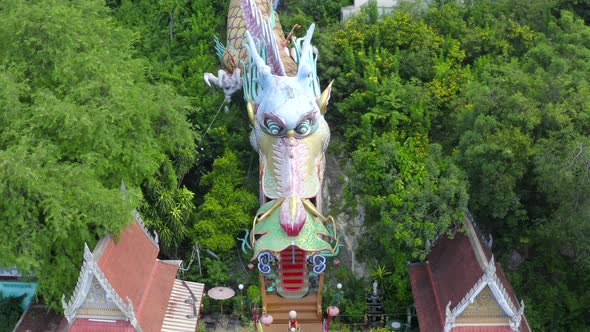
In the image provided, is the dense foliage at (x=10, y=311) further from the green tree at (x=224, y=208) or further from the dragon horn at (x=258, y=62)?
the dragon horn at (x=258, y=62)

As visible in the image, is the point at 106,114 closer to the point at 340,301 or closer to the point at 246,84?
the point at 246,84

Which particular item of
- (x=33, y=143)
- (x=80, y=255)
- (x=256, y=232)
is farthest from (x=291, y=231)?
(x=33, y=143)

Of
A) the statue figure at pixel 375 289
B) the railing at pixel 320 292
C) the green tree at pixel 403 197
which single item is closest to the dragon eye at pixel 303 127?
the green tree at pixel 403 197

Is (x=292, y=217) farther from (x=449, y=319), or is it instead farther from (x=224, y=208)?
(x=449, y=319)

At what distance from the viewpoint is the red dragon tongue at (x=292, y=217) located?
16016 millimetres

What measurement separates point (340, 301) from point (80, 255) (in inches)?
246

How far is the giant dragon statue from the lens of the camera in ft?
53.3

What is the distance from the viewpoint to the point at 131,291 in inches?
568

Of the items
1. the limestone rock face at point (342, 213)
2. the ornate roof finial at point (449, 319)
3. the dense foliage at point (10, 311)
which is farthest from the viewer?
the limestone rock face at point (342, 213)

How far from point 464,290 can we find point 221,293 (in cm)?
586

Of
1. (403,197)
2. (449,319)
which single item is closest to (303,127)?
(403,197)

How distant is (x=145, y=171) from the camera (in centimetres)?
1616

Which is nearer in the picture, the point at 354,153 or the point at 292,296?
the point at 354,153

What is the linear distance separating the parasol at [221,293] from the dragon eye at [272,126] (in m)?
3.96
